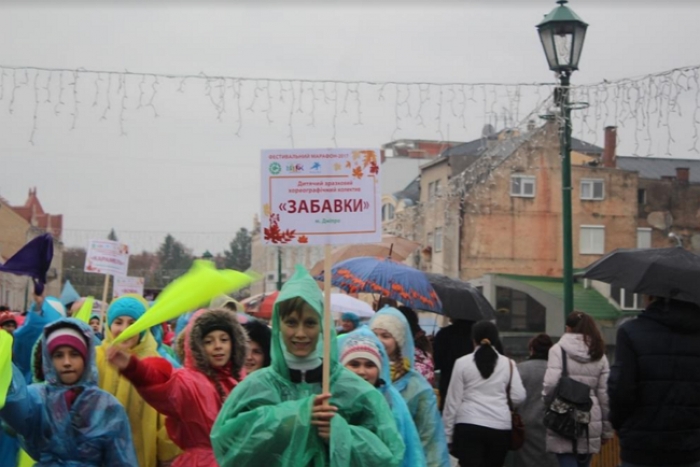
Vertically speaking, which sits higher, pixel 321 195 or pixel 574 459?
pixel 321 195

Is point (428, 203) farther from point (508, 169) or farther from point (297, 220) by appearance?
point (297, 220)

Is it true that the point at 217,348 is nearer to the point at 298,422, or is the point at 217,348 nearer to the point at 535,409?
the point at 298,422

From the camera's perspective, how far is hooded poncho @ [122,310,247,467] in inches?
250

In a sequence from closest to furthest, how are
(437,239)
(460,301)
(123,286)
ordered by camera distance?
(460,301), (123,286), (437,239)

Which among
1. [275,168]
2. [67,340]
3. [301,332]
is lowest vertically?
[67,340]

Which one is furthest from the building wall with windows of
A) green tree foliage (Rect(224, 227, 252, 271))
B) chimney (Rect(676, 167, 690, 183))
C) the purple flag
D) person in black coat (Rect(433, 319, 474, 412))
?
green tree foliage (Rect(224, 227, 252, 271))

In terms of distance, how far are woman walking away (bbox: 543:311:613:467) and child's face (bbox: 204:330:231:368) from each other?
13.3 ft

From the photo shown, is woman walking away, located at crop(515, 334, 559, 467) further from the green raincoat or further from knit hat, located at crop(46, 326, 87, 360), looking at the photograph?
the green raincoat

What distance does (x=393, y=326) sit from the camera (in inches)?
316

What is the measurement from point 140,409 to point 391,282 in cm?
504

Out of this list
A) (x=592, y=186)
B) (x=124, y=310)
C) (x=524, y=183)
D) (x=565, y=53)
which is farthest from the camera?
(x=592, y=186)

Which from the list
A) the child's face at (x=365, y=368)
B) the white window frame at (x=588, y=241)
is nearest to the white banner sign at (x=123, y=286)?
the child's face at (x=365, y=368)

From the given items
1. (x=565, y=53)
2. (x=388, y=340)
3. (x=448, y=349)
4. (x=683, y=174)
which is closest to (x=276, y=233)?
(x=388, y=340)

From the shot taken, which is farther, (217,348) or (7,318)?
(7,318)
